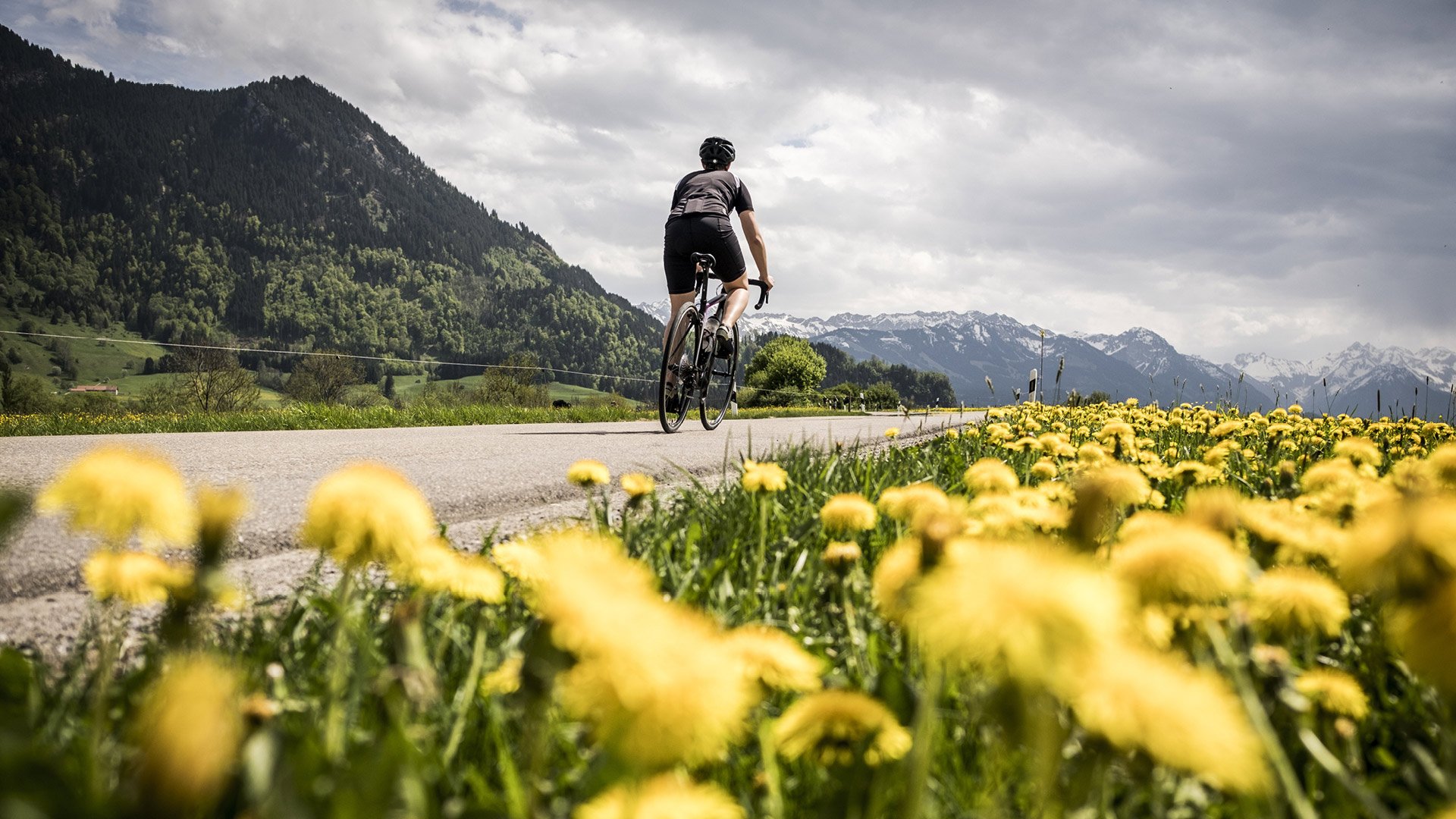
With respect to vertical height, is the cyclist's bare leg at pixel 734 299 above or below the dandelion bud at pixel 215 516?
above

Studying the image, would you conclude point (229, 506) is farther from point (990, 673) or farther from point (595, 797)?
point (990, 673)

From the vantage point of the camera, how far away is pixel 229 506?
29.9 inches

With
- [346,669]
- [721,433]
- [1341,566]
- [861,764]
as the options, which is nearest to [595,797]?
[861,764]

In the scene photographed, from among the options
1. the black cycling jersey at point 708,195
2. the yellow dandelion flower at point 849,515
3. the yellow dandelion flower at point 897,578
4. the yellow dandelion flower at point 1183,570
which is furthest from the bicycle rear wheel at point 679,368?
the yellow dandelion flower at point 1183,570

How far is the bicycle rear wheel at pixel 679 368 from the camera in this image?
710cm

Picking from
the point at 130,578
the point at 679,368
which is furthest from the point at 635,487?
the point at 679,368

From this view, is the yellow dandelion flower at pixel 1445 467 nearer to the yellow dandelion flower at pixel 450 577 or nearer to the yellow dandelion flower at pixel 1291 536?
the yellow dandelion flower at pixel 1291 536

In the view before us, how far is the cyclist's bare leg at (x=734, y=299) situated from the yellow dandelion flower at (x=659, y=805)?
7.19 meters

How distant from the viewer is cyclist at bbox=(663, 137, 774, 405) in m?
7.10

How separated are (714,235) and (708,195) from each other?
0.40 metres

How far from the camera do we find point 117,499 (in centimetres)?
89

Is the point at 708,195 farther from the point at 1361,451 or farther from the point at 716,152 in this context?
the point at 1361,451

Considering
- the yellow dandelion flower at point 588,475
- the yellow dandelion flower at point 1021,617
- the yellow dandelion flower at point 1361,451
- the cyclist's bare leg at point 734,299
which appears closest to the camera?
the yellow dandelion flower at point 1021,617

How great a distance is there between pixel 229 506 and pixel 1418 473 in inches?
85.5
